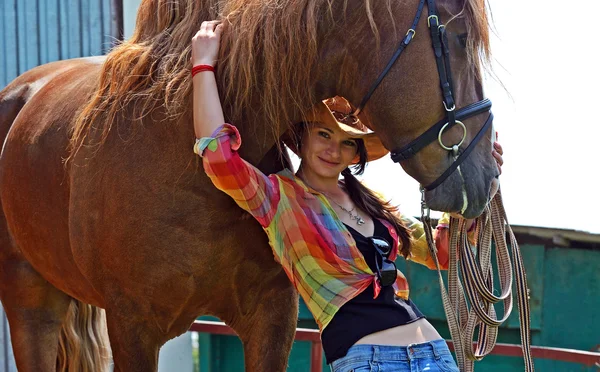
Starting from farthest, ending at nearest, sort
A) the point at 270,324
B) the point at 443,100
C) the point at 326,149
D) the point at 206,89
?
the point at 270,324, the point at 326,149, the point at 206,89, the point at 443,100

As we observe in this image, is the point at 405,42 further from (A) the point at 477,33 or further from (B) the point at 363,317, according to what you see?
(B) the point at 363,317

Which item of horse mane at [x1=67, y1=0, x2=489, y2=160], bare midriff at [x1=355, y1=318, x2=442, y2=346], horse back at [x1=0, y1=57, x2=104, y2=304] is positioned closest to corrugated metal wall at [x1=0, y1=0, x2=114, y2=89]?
horse back at [x1=0, y1=57, x2=104, y2=304]

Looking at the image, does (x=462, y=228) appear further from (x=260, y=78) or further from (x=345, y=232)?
(x=260, y=78)

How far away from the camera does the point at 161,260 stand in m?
2.52

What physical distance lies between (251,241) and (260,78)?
1.64 ft

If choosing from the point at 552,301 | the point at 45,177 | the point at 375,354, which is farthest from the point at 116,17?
the point at 375,354

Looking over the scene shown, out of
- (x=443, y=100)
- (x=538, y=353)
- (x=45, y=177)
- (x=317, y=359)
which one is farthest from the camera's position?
(x=317, y=359)

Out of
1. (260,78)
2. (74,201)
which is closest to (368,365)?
(260,78)

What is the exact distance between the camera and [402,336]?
2.51 metres

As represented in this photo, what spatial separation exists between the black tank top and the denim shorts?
4 centimetres

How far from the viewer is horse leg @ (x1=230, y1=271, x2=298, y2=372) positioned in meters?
2.73

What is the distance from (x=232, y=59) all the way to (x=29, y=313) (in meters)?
1.72

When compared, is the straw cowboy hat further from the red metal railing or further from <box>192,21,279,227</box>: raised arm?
the red metal railing

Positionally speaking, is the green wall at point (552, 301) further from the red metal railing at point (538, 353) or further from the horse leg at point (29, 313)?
the horse leg at point (29, 313)
